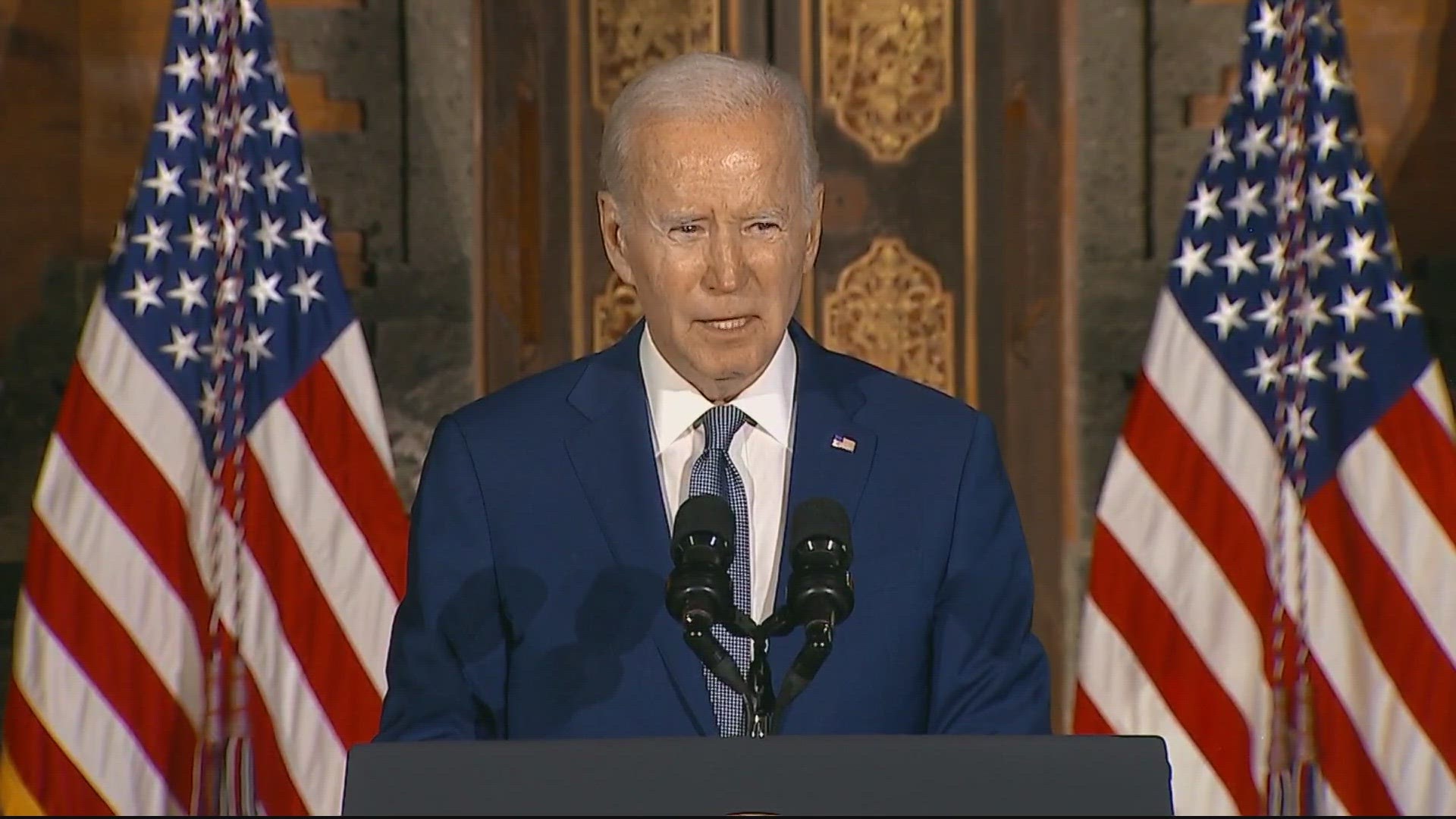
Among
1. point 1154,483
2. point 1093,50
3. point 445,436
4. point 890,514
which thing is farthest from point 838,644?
point 1093,50

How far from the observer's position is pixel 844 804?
1.32m

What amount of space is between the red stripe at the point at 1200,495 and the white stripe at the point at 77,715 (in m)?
2.25

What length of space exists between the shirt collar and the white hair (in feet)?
0.77

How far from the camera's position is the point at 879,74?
15.5 feet

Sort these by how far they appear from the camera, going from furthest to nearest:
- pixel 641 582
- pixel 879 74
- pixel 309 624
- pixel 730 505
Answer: pixel 879 74, pixel 309 624, pixel 641 582, pixel 730 505

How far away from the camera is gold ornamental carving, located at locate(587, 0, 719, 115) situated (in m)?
4.73

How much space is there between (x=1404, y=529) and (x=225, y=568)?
2.50 m

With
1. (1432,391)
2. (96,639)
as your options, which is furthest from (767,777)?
(1432,391)

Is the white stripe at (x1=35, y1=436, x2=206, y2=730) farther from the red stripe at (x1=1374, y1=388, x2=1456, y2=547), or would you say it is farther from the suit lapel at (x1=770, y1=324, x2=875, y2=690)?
the red stripe at (x1=1374, y1=388, x2=1456, y2=547)

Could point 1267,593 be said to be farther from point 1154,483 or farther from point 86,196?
point 86,196

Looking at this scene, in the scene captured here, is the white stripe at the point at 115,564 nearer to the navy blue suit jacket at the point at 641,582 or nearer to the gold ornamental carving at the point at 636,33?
the gold ornamental carving at the point at 636,33

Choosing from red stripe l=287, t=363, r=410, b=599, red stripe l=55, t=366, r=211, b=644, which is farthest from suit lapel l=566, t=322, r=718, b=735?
red stripe l=55, t=366, r=211, b=644

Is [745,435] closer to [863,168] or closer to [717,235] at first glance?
[717,235]

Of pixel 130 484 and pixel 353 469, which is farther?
pixel 353 469
